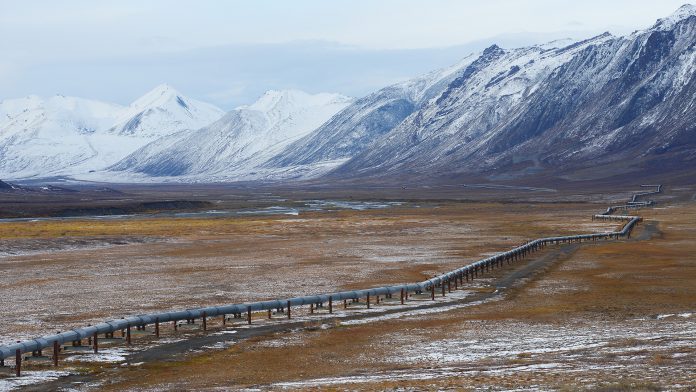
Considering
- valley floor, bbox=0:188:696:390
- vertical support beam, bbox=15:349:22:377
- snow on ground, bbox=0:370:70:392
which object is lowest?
valley floor, bbox=0:188:696:390

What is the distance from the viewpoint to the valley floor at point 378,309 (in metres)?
27.2

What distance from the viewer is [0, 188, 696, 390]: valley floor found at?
89.4ft

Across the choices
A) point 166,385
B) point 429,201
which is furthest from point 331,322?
point 429,201

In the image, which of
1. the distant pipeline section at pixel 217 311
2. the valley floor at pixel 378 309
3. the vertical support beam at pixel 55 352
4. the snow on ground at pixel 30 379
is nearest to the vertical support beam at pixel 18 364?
the distant pipeline section at pixel 217 311

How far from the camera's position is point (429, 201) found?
185000mm

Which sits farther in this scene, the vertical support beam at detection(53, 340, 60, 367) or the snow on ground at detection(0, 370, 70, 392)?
the vertical support beam at detection(53, 340, 60, 367)

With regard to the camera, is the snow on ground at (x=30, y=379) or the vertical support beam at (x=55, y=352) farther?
the vertical support beam at (x=55, y=352)

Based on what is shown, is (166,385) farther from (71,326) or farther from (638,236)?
(638,236)

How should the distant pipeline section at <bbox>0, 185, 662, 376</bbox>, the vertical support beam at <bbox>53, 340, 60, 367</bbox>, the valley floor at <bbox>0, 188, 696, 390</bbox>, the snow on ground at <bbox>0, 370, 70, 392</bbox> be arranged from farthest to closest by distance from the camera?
1. the distant pipeline section at <bbox>0, 185, 662, 376</bbox>
2. the vertical support beam at <bbox>53, 340, 60, 367</bbox>
3. the valley floor at <bbox>0, 188, 696, 390</bbox>
4. the snow on ground at <bbox>0, 370, 70, 392</bbox>

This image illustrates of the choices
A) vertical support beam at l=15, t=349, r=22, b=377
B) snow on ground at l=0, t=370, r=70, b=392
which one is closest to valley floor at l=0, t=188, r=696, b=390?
snow on ground at l=0, t=370, r=70, b=392

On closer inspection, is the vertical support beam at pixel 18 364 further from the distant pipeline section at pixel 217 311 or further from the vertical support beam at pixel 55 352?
the vertical support beam at pixel 55 352

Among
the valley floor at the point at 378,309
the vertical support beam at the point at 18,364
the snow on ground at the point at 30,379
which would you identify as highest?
the vertical support beam at the point at 18,364

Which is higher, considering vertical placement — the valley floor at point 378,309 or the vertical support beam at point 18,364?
the vertical support beam at point 18,364

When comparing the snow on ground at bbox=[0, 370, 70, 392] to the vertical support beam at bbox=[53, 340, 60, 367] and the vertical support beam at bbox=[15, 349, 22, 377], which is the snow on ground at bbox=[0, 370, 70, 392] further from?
the vertical support beam at bbox=[53, 340, 60, 367]
